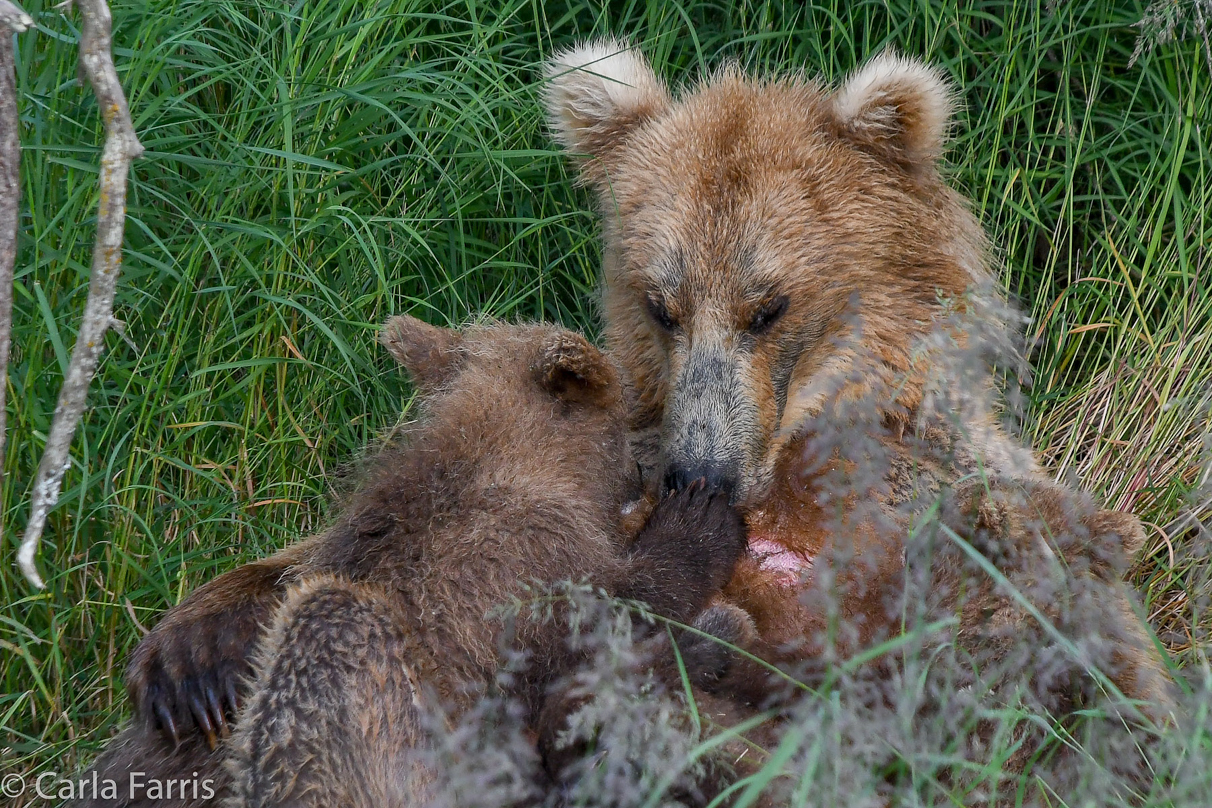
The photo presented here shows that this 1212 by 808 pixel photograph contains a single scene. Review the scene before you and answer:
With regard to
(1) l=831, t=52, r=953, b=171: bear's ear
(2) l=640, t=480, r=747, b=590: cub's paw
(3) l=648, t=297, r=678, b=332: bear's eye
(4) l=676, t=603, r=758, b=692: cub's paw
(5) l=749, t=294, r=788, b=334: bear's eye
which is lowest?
(4) l=676, t=603, r=758, b=692: cub's paw

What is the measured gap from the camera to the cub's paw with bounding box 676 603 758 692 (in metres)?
3.15

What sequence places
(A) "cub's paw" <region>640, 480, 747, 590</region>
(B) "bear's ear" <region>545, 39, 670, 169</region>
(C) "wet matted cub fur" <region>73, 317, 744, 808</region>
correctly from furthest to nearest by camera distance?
(B) "bear's ear" <region>545, 39, 670, 169</region> → (A) "cub's paw" <region>640, 480, 747, 590</region> → (C) "wet matted cub fur" <region>73, 317, 744, 808</region>

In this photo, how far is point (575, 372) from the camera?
3678 millimetres

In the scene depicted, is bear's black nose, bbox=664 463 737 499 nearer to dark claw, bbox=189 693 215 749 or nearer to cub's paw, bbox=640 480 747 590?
cub's paw, bbox=640 480 747 590

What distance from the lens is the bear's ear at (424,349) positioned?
3.97 m

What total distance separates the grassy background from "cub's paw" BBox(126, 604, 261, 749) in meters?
0.72

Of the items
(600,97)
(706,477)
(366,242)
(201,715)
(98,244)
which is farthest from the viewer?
(366,242)

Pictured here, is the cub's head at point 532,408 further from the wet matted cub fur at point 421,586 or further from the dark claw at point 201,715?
the dark claw at point 201,715

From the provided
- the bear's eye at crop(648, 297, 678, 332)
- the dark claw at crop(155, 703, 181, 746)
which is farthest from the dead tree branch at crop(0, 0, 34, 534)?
the bear's eye at crop(648, 297, 678, 332)

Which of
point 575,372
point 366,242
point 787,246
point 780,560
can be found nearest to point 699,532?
point 780,560

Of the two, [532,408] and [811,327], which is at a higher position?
[811,327]

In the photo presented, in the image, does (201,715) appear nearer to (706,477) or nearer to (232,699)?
(232,699)

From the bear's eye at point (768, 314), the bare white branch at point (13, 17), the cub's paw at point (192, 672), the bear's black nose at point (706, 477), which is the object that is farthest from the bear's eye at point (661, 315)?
the bare white branch at point (13, 17)

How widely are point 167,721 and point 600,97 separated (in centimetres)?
249
